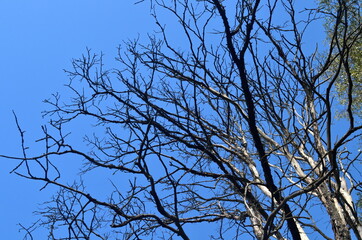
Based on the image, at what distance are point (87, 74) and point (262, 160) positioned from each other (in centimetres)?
213

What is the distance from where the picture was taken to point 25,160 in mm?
2131

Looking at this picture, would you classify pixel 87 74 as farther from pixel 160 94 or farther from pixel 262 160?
pixel 262 160

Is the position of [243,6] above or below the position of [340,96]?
below

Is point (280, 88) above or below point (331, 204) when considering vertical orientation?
above

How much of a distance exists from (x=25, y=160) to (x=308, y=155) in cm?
374

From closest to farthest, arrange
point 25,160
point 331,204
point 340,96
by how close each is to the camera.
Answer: point 25,160
point 331,204
point 340,96

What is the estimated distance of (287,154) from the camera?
4.44 metres

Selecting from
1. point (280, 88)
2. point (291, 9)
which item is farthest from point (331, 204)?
point (291, 9)

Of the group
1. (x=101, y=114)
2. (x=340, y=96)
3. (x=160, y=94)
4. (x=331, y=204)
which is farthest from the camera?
(x=340, y=96)

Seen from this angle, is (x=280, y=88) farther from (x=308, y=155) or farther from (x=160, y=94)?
(x=160, y=94)

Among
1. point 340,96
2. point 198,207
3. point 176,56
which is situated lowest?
point 198,207

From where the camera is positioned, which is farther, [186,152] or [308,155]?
[186,152]

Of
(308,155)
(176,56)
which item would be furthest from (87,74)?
(308,155)

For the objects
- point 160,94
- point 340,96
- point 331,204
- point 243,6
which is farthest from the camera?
point 340,96
